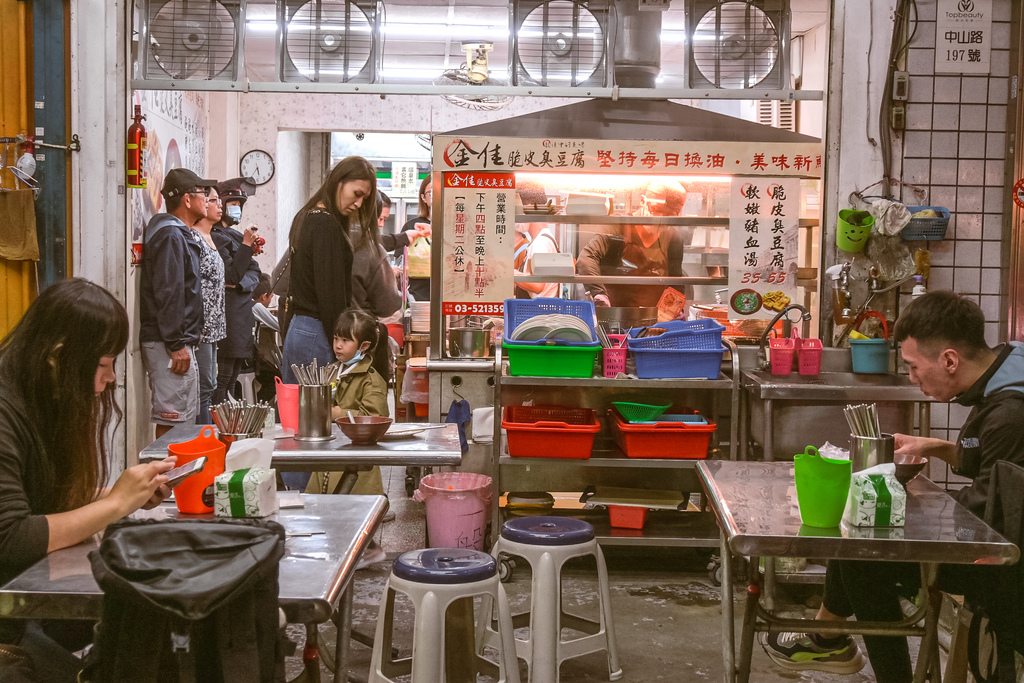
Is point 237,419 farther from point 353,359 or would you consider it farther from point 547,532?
point 353,359

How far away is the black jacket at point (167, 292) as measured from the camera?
5.29 metres

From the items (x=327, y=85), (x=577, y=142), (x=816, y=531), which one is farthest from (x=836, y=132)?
(x=816, y=531)

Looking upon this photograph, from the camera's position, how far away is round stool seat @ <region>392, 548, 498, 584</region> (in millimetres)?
2717

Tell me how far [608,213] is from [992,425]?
2.96 meters

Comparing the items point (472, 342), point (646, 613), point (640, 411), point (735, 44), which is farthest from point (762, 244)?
point (646, 613)

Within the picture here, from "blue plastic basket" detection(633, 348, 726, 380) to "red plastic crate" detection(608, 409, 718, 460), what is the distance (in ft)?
0.77

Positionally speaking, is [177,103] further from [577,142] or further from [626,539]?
[626,539]

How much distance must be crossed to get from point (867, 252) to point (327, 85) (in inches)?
118

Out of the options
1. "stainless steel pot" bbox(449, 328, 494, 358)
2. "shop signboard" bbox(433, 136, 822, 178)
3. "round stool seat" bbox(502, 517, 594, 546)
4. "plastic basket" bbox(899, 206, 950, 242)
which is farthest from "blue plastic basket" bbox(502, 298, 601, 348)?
"plastic basket" bbox(899, 206, 950, 242)

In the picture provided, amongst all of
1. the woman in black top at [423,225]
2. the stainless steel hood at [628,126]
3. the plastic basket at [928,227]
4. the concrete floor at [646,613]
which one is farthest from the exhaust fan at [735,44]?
the woman in black top at [423,225]

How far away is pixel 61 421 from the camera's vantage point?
2258 millimetres

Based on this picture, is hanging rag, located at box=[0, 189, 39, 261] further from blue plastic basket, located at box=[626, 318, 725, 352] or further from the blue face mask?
blue plastic basket, located at box=[626, 318, 725, 352]

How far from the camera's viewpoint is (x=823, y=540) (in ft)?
7.31

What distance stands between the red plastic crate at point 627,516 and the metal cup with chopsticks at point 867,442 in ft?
6.47
